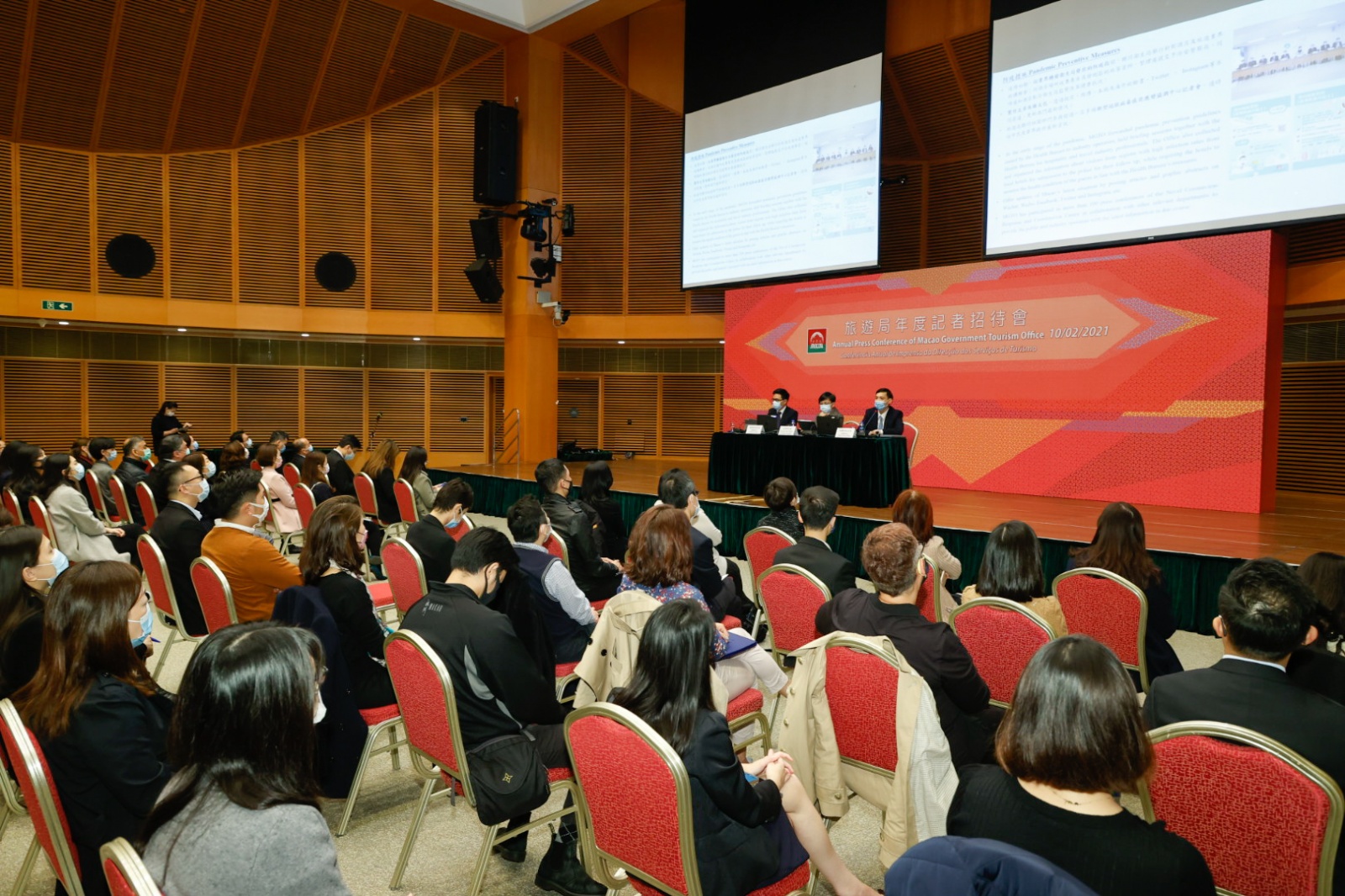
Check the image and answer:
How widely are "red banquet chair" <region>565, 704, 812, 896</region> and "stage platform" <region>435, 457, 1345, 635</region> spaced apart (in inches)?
188

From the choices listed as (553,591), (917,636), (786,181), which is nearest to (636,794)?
(917,636)

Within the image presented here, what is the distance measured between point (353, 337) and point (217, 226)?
2674 millimetres

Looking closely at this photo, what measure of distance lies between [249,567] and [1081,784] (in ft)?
11.0

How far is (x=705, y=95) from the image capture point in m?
12.2

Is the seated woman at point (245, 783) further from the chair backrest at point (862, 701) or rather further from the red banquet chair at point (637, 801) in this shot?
the chair backrest at point (862, 701)

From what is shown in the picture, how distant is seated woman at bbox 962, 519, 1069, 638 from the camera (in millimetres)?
3055

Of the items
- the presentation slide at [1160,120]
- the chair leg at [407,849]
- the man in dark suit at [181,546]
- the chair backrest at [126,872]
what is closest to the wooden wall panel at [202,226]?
the man in dark suit at [181,546]

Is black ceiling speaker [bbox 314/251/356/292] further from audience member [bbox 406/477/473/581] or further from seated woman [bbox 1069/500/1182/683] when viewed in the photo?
seated woman [bbox 1069/500/1182/683]

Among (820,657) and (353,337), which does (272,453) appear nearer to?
(820,657)

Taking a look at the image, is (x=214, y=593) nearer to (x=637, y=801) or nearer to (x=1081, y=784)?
(x=637, y=801)

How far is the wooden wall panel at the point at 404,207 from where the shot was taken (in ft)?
46.0

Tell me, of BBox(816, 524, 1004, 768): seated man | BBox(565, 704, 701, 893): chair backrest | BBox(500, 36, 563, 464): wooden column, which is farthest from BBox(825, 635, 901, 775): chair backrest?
BBox(500, 36, 563, 464): wooden column

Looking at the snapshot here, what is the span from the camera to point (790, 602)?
3531 mm

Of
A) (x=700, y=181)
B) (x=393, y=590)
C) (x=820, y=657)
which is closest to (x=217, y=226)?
(x=700, y=181)
